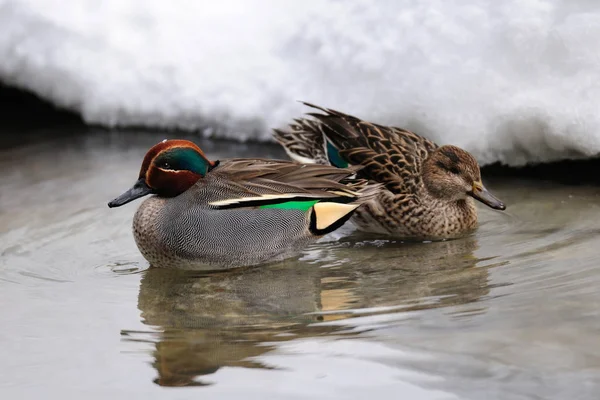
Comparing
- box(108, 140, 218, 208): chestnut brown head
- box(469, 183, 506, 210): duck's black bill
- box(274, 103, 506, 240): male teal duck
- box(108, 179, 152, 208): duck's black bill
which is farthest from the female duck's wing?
box(108, 179, 152, 208): duck's black bill

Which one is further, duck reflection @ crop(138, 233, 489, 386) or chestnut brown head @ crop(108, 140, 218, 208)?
chestnut brown head @ crop(108, 140, 218, 208)

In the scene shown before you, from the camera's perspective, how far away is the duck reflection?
3.27 m

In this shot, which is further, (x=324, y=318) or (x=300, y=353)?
(x=324, y=318)

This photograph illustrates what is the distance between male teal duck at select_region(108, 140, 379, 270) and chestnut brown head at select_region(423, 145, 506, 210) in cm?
66

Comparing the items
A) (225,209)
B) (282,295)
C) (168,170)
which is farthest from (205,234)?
(282,295)

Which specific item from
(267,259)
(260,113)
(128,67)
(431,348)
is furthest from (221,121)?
(431,348)

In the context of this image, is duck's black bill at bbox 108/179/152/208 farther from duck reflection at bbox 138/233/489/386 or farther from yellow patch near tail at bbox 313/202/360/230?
yellow patch near tail at bbox 313/202/360/230

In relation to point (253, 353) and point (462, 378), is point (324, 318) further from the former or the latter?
point (462, 378)

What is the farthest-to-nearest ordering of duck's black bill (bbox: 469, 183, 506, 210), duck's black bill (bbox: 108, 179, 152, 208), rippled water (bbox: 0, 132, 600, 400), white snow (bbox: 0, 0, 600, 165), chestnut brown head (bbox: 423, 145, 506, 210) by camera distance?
white snow (bbox: 0, 0, 600, 165)
chestnut brown head (bbox: 423, 145, 506, 210)
duck's black bill (bbox: 469, 183, 506, 210)
duck's black bill (bbox: 108, 179, 152, 208)
rippled water (bbox: 0, 132, 600, 400)

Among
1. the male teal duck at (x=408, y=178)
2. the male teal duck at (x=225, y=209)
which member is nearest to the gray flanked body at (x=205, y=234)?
the male teal duck at (x=225, y=209)

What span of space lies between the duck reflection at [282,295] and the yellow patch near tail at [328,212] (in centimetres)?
17

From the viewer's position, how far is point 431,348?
3.08 metres

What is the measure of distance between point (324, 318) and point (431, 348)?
23.7 inches

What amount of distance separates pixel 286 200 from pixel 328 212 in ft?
0.78
